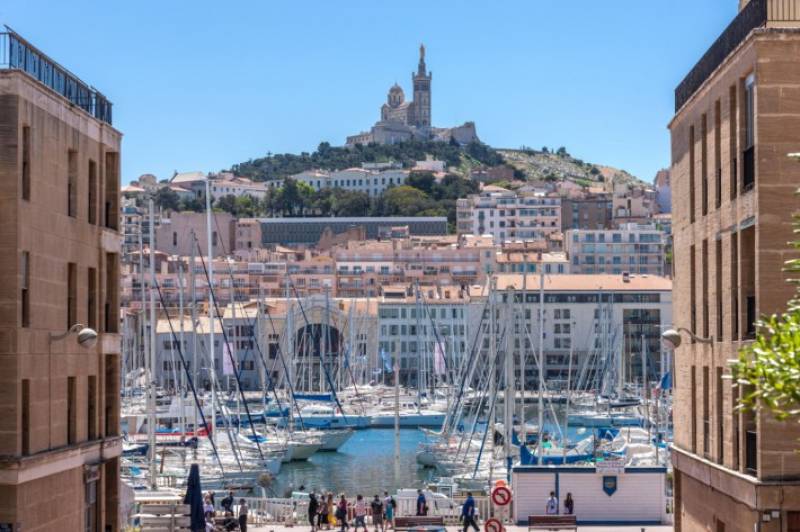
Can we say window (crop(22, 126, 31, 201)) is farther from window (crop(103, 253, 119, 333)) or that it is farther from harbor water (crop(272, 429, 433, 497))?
harbor water (crop(272, 429, 433, 497))

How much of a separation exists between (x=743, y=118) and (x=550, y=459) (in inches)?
1572

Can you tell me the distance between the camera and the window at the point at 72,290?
26.4 meters

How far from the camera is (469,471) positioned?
69.3 metres

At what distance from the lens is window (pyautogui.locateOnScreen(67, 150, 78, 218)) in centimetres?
2655

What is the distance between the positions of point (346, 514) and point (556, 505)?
5544 millimetres

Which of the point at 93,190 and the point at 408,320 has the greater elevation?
the point at 93,190

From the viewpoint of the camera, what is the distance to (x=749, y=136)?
76.0 feet

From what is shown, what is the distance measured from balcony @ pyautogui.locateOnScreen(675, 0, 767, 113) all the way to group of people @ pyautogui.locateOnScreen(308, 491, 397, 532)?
45.1ft

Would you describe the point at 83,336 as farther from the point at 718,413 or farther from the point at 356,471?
the point at 356,471


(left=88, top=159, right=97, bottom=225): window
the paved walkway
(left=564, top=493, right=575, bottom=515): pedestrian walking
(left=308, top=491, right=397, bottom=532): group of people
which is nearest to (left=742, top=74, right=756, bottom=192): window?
(left=88, top=159, right=97, bottom=225): window

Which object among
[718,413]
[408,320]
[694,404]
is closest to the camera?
[718,413]

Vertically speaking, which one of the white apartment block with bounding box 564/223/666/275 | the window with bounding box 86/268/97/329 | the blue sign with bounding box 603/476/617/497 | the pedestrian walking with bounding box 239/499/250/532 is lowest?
the pedestrian walking with bounding box 239/499/250/532

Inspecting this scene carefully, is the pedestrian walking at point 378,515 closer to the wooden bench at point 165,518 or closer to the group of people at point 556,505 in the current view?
the group of people at point 556,505

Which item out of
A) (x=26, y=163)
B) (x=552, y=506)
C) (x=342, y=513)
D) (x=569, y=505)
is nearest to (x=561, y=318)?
(x=342, y=513)
